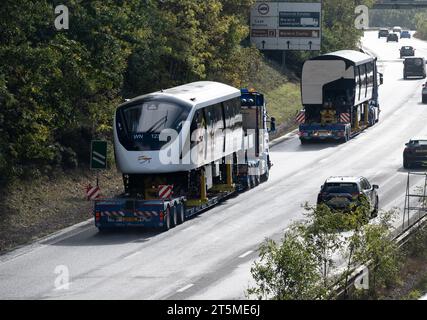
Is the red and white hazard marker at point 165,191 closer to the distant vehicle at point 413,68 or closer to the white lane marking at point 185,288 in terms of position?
the white lane marking at point 185,288

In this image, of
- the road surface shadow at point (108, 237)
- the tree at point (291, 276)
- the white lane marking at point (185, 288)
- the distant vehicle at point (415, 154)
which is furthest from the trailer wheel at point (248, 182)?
the tree at point (291, 276)

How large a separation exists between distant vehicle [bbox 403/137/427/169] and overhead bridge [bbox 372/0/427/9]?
77637 millimetres

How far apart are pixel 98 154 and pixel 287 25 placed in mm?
49036

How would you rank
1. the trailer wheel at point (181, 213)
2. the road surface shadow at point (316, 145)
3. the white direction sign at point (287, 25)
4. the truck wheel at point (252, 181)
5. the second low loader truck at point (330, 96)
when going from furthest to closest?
the white direction sign at point (287, 25) < the second low loader truck at point (330, 96) < the road surface shadow at point (316, 145) < the truck wheel at point (252, 181) < the trailer wheel at point (181, 213)

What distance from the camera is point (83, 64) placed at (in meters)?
45.3

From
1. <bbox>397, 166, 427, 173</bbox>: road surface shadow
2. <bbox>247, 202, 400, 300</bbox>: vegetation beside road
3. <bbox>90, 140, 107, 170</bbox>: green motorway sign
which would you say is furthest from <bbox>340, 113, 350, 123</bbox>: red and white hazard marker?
<bbox>247, 202, 400, 300</bbox>: vegetation beside road

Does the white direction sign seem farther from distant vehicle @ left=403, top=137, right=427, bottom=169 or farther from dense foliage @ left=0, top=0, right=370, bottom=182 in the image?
distant vehicle @ left=403, top=137, right=427, bottom=169

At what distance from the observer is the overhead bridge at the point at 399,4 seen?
440 feet

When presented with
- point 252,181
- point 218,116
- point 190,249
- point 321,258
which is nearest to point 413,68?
point 252,181

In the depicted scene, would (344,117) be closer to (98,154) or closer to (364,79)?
(364,79)

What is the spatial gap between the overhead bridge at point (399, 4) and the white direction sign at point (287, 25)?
143ft

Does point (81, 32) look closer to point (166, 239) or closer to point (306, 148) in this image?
point (166, 239)
